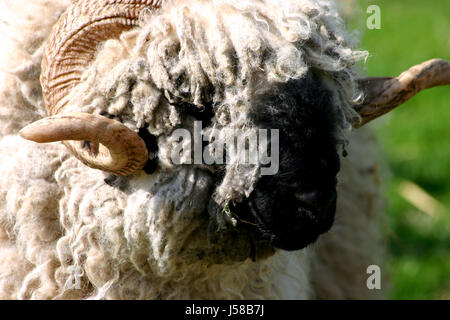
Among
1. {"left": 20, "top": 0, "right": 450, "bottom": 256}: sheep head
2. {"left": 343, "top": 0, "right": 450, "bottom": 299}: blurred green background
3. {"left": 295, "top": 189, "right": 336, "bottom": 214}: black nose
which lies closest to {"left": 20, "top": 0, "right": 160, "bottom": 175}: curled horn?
{"left": 20, "top": 0, "right": 450, "bottom": 256}: sheep head

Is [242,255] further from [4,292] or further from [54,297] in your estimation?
[4,292]

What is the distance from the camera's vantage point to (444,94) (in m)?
7.73

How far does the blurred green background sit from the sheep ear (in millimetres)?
330

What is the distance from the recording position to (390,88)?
2.63 metres

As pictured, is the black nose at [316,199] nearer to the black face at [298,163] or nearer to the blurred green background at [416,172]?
the black face at [298,163]

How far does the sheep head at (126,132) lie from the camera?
2.14 metres

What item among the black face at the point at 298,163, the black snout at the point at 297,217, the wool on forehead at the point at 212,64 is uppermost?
the wool on forehead at the point at 212,64

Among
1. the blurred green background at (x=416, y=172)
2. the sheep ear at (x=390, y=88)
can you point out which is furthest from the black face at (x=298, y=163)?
the blurred green background at (x=416, y=172)

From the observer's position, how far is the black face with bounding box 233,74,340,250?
2180 mm

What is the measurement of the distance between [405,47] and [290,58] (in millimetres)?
7593

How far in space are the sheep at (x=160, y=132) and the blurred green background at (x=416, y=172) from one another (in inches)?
28.6

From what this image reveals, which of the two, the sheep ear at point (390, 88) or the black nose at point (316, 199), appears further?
the sheep ear at point (390, 88)

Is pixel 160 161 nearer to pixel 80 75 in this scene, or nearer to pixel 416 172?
pixel 80 75

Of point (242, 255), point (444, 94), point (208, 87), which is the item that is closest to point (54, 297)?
point (242, 255)
